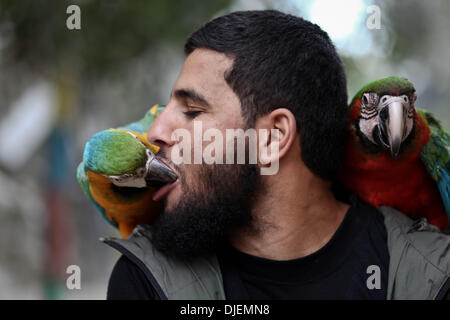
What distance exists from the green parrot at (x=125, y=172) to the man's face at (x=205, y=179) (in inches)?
6.3

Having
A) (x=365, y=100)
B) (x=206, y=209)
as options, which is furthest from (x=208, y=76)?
(x=365, y=100)

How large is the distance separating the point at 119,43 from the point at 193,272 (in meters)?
3.31

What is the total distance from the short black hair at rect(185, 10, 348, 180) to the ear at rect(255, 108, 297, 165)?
0.04 meters

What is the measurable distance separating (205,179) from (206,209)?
0.42ft

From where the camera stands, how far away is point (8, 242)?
6453 millimetres

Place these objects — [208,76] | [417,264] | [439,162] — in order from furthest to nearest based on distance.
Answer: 1. [439,162]
2. [208,76]
3. [417,264]

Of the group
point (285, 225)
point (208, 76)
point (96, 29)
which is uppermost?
point (96, 29)

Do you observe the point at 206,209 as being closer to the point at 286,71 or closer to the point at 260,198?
the point at 260,198

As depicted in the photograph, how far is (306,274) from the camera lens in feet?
6.18

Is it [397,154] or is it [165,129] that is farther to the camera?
[397,154]

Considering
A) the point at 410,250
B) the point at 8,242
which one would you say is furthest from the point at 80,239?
the point at 410,250

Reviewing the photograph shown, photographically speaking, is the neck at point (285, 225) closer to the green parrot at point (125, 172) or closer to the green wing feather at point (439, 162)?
the green parrot at point (125, 172)

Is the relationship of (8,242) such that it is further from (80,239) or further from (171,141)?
(171,141)

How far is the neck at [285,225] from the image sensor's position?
6.42 feet
